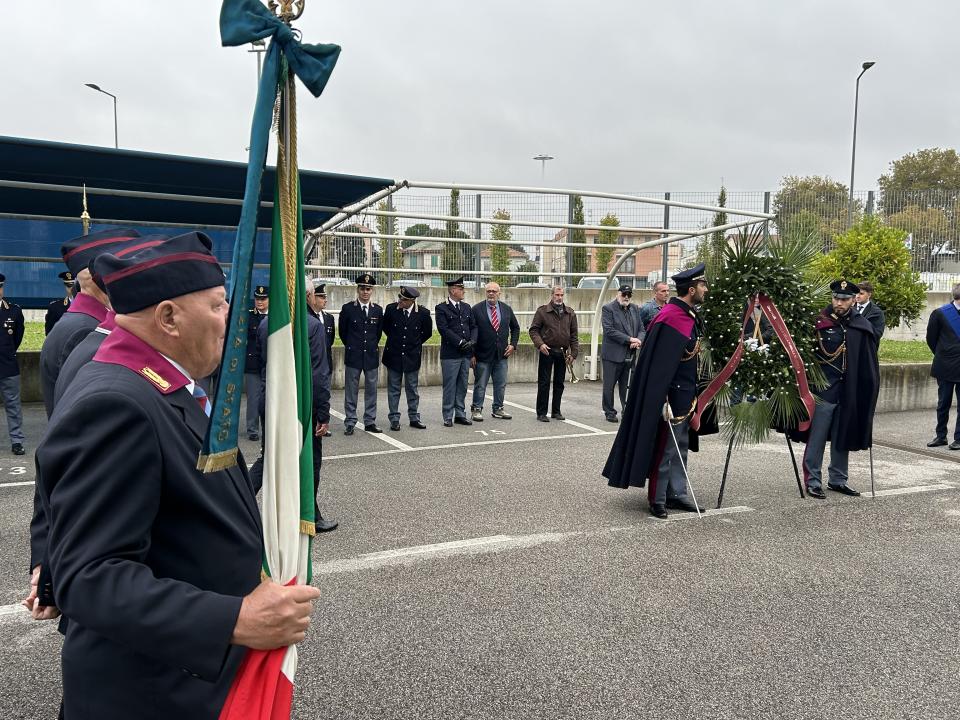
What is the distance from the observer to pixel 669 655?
12.6ft

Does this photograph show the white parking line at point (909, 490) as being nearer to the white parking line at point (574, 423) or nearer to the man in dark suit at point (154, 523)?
the white parking line at point (574, 423)

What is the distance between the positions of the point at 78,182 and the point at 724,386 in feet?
23.5

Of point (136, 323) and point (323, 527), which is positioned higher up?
point (136, 323)

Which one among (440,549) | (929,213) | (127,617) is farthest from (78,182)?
(929,213)

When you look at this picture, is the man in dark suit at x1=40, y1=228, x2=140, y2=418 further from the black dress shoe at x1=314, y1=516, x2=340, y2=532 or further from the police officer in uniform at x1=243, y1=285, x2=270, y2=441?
the police officer in uniform at x1=243, y1=285, x2=270, y2=441

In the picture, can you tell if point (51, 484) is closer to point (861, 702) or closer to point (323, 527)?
point (861, 702)

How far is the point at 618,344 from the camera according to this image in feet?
36.6

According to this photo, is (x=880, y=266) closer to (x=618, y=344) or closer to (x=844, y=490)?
(x=618, y=344)

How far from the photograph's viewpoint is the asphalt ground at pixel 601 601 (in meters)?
3.44

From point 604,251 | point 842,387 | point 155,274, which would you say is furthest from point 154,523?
point 604,251

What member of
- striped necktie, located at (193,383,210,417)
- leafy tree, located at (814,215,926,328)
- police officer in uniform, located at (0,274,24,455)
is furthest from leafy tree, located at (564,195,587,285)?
striped necktie, located at (193,383,210,417)

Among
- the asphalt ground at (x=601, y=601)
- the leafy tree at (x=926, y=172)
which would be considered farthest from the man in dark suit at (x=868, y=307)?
the leafy tree at (x=926, y=172)

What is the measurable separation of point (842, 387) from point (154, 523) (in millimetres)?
6841

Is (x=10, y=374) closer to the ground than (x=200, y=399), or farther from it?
closer to the ground
